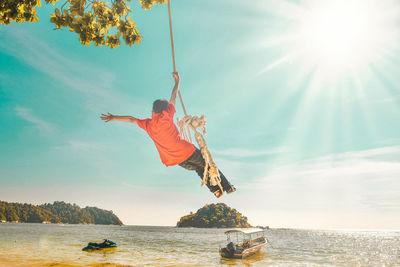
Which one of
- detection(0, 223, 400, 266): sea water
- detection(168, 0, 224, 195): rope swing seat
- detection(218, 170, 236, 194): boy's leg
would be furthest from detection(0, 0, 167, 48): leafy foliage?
detection(0, 223, 400, 266): sea water

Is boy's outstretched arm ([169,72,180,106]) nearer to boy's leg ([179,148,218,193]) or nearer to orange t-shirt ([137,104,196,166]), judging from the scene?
orange t-shirt ([137,104,196,166])

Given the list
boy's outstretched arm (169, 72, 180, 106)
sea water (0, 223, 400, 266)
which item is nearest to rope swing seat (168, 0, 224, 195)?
boy's outstretched arm (169, 72, 180, 106)

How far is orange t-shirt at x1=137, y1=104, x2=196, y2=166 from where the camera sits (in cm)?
446

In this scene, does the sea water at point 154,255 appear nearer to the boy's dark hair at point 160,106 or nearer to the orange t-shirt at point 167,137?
the orange t-shirt at point 167,137

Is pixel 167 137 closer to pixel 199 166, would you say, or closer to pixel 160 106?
pixel 160 106

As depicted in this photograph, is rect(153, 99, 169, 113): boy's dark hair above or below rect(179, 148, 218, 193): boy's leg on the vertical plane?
above

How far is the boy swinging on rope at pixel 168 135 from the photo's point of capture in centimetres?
448

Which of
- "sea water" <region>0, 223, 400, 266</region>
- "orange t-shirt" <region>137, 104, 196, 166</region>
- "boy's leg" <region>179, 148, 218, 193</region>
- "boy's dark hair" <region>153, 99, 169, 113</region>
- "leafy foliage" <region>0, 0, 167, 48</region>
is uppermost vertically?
"leafy foliage" <region>0, 0, 167, 48</region>

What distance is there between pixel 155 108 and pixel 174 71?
2.50ft

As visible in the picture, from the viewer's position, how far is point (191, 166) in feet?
16.6

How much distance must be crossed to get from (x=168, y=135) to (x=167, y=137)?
4cm

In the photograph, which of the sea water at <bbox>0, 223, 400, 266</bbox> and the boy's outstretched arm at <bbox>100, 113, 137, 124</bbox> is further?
the sea water at <bbox>0, 223, 400, 266</bbox>

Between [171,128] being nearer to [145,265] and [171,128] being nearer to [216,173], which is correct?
[216,173]

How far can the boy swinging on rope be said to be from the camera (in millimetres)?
4477
